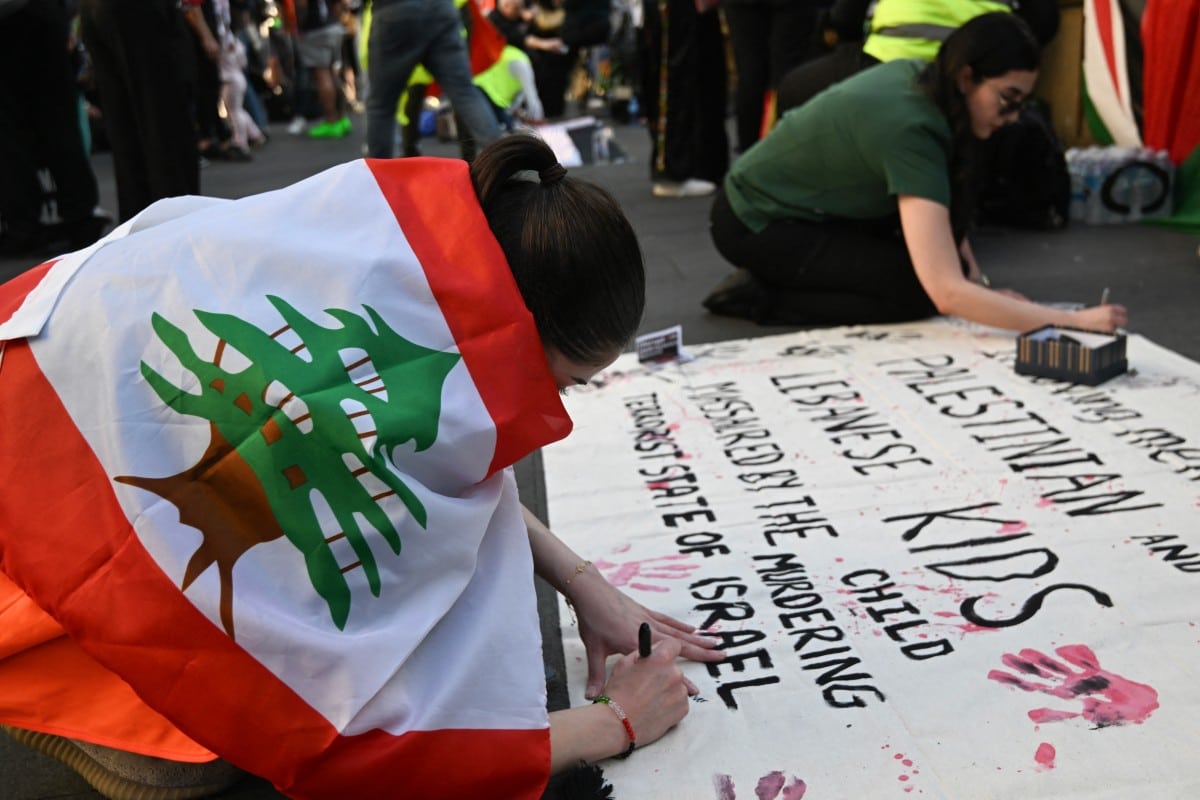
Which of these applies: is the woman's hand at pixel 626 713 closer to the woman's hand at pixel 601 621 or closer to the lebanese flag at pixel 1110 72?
the woman's hand at pixel 601 621

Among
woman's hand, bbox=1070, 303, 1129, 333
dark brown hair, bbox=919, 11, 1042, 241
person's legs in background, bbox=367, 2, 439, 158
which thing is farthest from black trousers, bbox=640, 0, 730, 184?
woman's hand, bbox=1070, 303, 1129, 333

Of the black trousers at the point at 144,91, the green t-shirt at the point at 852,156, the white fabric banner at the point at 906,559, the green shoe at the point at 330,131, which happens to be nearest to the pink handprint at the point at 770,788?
the white fabric banner at the point at 906,559

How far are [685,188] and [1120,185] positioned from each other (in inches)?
72.6

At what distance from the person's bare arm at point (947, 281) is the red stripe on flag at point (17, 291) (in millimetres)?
1891

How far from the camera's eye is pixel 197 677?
1.13 m

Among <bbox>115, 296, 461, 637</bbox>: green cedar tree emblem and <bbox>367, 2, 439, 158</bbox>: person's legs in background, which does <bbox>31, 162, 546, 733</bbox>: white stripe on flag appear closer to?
<bbox>115, 296, 461, 637</bbox>: green cedar tree emblem

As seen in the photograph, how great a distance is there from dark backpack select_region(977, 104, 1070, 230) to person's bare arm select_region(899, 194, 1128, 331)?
4.63 ft

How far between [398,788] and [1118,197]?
361 cm

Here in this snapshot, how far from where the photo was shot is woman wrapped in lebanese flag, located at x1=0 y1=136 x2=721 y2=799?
44.4 inches

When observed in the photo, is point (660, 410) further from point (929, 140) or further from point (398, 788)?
point (398, 788)

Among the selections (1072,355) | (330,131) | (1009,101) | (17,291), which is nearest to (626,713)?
(17,291)

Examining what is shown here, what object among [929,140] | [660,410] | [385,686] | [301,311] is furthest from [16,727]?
[929,140]

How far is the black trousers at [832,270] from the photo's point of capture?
2988 millimetres

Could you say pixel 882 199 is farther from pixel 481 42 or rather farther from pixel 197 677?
pixel 481 42
